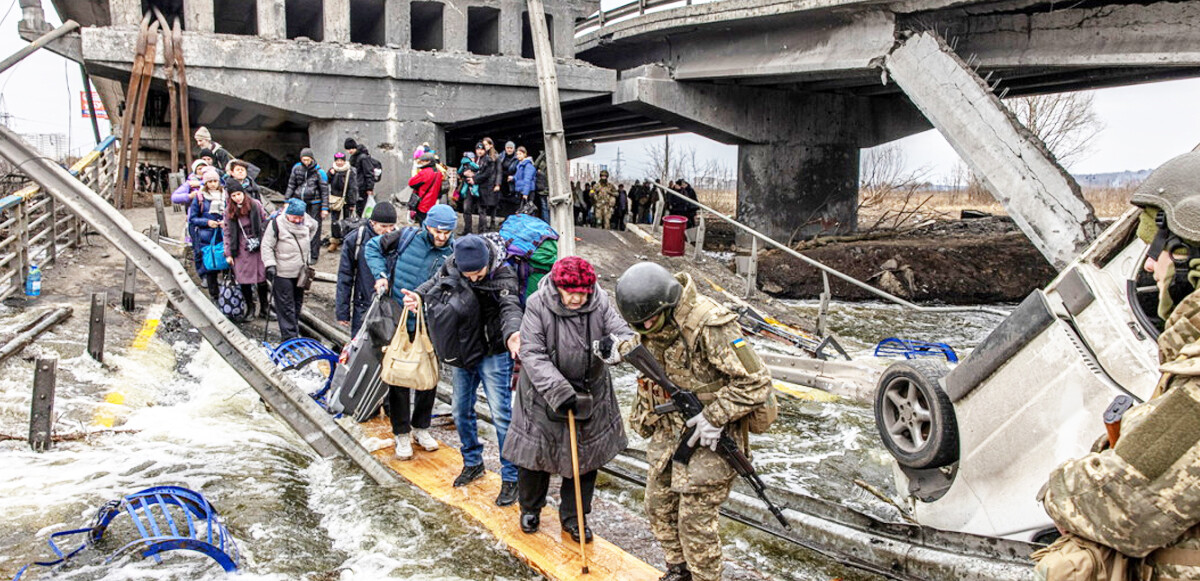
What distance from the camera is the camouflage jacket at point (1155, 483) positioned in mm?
1936

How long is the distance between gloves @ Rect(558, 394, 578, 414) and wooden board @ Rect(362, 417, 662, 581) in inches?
33.0

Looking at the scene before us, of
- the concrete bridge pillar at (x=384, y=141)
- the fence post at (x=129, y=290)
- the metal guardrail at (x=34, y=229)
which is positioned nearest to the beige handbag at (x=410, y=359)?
the fence post at (x=129, y=290)

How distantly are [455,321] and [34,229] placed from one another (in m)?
9.47

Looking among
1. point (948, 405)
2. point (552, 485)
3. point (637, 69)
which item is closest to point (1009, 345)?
point (948, 405)

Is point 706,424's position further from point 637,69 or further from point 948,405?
point 637,69

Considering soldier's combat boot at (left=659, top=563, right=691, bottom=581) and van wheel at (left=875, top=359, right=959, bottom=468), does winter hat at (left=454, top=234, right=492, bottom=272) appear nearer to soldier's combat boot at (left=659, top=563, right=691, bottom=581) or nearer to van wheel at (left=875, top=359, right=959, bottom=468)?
soldier's combat boot at (left=659, top=563, right=691, bottom=581)

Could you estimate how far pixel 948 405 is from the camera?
4141mm

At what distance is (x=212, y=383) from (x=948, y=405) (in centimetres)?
671

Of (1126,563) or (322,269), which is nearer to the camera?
(1126,563)

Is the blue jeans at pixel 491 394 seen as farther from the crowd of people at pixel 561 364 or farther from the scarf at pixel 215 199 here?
the scarf at pixel 215 199

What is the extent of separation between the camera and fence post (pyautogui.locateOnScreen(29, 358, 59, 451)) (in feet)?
18.0

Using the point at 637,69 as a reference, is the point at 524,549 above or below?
below

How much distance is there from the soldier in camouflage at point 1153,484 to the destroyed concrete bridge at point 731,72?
31.0 ft

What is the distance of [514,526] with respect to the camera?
4895 mm
